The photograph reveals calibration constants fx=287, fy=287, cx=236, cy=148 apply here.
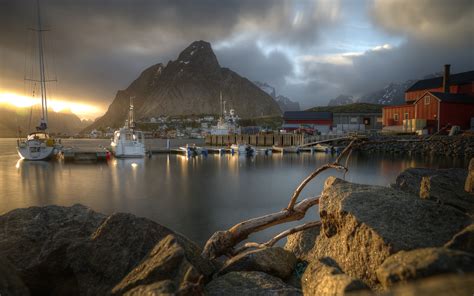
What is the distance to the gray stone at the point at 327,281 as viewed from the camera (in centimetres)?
284

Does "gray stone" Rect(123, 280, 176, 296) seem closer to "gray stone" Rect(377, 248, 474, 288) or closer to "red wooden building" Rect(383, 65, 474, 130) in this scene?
"gray stone" Rect(377, 248, 474, 288)

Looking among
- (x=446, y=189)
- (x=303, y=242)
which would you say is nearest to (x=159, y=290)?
(x=303, y=242)

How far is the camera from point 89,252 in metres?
4.77

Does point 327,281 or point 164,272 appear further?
point 164,272

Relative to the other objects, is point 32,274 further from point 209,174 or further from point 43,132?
point 43,132

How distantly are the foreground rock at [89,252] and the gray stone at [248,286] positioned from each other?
0.36 metres

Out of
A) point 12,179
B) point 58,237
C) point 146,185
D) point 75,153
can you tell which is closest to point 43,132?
point 75,153

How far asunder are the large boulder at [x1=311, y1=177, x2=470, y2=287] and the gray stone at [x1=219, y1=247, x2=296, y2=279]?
3.14ft

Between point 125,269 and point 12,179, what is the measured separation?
39.1 metres

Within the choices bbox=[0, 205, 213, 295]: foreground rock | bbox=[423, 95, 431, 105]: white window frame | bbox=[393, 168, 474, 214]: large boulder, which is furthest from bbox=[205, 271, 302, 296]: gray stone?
bbox=[423, 95, 431, 105]: white window frame

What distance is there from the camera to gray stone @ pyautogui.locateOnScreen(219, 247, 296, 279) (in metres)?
5.11

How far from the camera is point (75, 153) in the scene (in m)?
52.8

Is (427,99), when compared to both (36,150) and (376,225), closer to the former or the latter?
→ (376,225)

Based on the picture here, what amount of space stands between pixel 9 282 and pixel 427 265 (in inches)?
199
